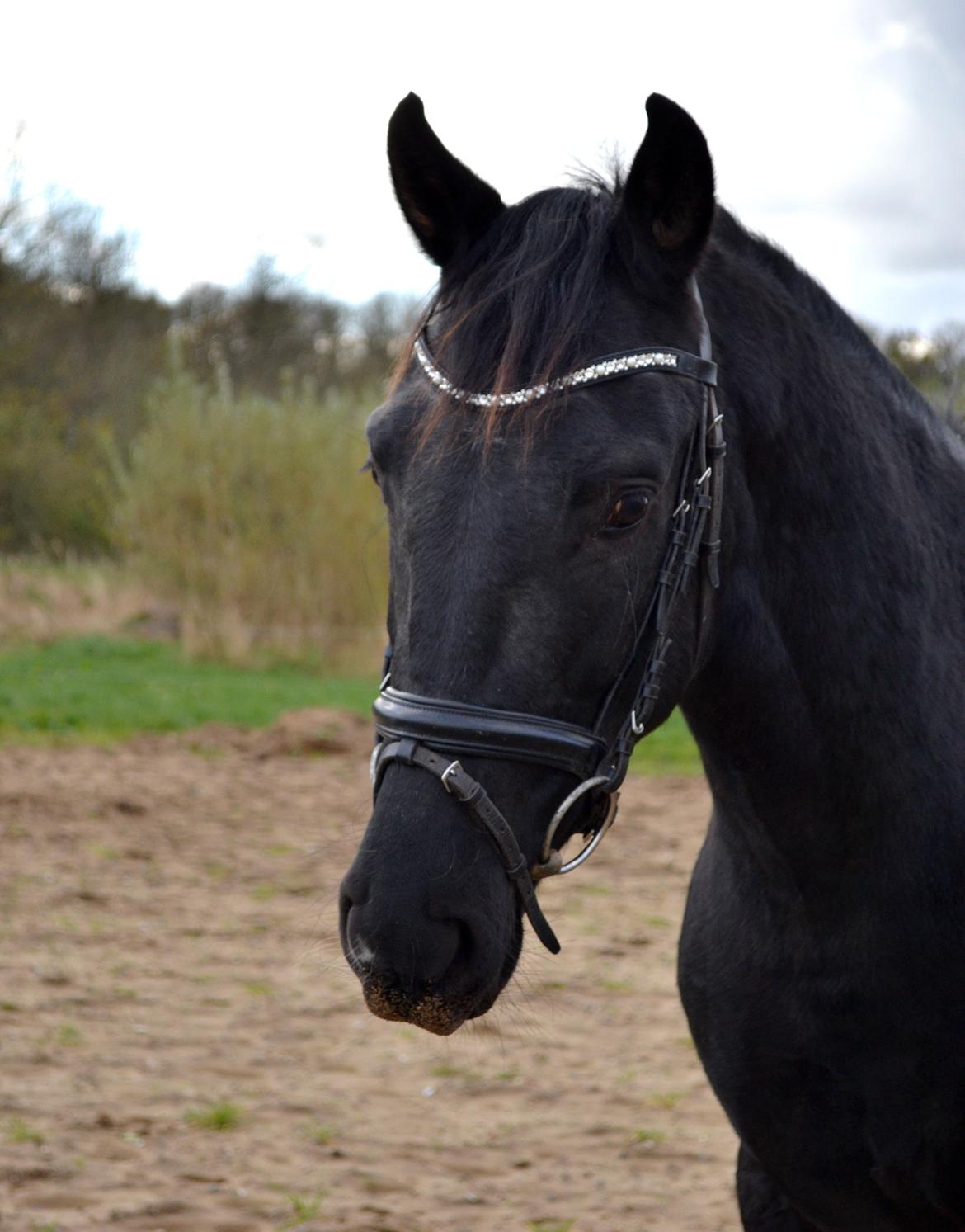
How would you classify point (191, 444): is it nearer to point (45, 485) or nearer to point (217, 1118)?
point (45, 485)

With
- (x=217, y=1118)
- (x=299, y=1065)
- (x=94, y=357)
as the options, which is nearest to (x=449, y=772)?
(x=217, y=1118)

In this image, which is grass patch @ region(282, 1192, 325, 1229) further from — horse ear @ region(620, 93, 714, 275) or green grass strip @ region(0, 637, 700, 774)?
green grass strip @ region(0, 637, 700, 774)

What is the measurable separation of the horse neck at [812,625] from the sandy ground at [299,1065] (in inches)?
24.7

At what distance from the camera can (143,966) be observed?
19.6ft

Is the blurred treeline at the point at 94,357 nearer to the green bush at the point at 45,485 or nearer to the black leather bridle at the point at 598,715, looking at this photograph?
the green bush at the point at 45,485

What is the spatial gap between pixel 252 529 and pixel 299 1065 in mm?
12363

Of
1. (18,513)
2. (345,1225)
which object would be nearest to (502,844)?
(345,1225)

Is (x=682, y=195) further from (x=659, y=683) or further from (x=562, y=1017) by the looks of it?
(x=562, y=1017)

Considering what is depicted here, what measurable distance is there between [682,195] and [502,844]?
109cm

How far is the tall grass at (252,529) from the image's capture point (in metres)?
16.7

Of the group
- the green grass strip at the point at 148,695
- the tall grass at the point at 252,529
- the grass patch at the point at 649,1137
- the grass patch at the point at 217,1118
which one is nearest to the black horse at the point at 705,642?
the grass patch at the point at 649,1137

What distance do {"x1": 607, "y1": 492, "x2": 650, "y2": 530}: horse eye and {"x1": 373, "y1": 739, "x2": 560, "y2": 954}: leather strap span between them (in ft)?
1.45

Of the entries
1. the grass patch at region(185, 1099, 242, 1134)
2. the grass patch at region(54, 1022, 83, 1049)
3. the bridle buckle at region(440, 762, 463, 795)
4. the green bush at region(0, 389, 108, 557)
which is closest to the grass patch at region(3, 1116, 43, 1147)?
the grass patch at region(185, 1099, 242, 1134)

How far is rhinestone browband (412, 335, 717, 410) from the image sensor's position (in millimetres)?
1899
